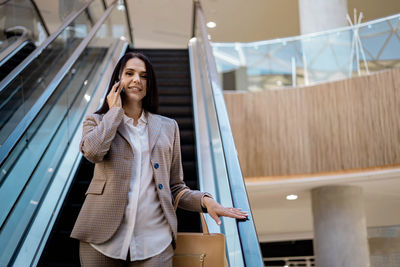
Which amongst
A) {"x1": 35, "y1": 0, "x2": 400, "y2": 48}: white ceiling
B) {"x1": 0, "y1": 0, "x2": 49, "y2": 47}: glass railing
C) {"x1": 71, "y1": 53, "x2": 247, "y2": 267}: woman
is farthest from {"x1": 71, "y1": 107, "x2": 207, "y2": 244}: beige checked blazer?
{"x1": 35, "y1": 0, "x2": 400, "y2": 48}: white ceiling

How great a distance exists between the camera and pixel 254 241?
193cm

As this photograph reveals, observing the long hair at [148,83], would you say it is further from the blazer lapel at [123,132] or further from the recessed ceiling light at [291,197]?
the recessed ceiling light at [291,197]

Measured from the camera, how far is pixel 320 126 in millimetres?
8242

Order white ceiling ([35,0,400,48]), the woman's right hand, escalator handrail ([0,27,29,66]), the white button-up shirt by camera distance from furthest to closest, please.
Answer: white ceiling ([35,0,400,48])
escalator handrail ([0,27,29,66])
the woman's right hand
the white button-up shirt

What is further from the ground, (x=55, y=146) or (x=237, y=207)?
(x=55, y=146)

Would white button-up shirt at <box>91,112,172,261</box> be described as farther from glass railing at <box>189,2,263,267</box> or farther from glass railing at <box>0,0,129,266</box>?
glass railing at <box>0,0,129,266</box>

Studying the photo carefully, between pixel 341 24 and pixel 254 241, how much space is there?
372 inches

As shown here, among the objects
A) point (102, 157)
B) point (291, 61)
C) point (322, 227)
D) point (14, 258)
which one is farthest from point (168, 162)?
point (322, 227)

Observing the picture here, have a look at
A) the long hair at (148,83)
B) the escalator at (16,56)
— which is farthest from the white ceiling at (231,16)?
the long hair at (148,83)

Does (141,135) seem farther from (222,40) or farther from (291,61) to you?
(222,40)

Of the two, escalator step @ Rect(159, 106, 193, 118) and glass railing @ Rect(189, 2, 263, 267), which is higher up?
escalator step @ Rect(159, 106, 193, 118)

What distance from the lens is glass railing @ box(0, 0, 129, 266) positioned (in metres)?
3.13

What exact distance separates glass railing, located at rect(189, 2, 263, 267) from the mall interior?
0.09ft

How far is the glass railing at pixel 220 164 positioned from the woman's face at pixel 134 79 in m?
0.64
